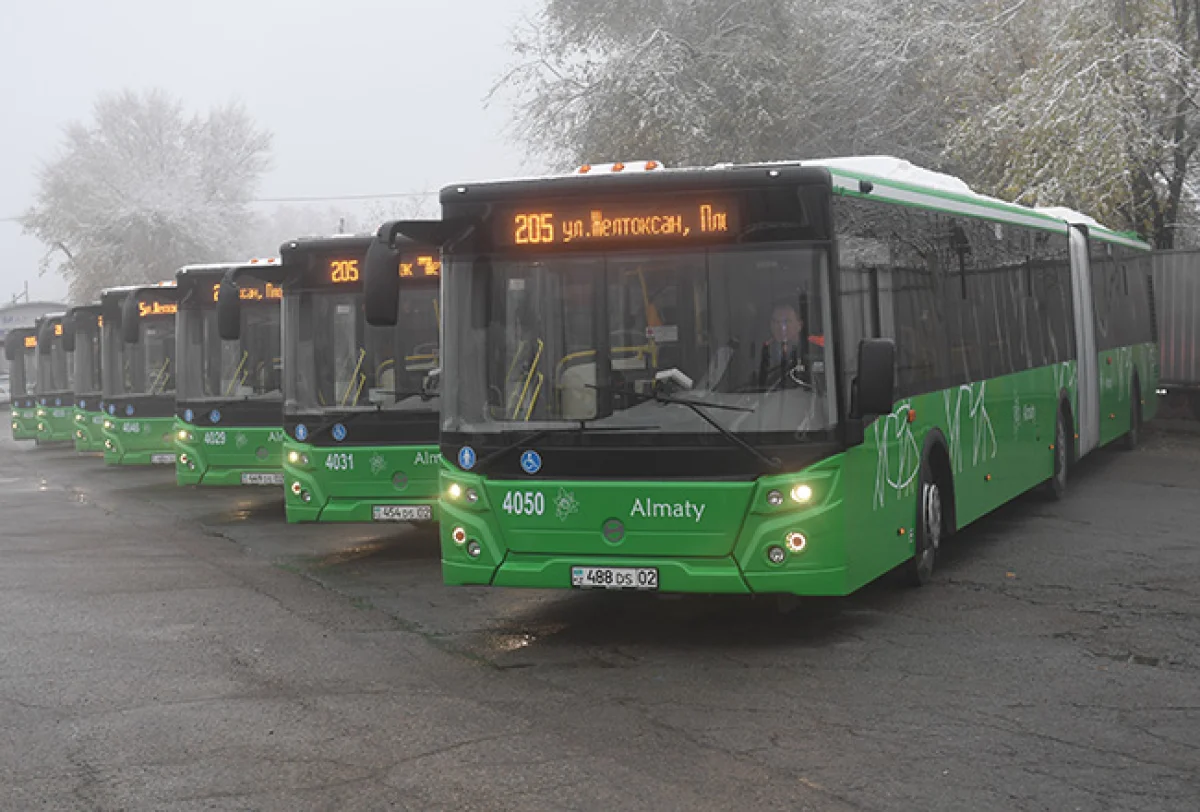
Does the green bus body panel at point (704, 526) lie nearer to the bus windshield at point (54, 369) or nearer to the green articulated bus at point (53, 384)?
the green articulated bus at point (53, 384)

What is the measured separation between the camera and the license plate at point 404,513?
46.9ft

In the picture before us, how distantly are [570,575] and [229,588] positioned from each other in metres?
4.32

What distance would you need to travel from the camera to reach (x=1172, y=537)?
14102 millimetres

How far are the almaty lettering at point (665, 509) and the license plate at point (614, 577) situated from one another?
1.02 feet

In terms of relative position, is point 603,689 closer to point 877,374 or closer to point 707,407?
point 707,407

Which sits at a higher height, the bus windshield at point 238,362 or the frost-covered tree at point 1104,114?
the frost-covered tree at point 1104,114

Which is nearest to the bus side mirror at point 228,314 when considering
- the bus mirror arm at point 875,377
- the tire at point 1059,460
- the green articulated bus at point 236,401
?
the green articulated bus at point 236,401

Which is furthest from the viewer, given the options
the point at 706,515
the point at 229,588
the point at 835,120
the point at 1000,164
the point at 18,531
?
the point at 835,120

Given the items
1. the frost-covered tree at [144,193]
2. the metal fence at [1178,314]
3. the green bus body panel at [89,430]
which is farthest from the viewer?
the frost-covered tree at [144,193]

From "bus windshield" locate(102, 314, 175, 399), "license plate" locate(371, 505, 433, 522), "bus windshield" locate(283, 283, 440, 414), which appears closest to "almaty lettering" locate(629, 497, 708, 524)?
"license plate" locate(371, 505, 433, 522)

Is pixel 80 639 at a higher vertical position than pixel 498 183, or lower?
lower

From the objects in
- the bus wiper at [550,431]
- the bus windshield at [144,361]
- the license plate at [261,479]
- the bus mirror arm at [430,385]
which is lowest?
the license plate at [261,479]

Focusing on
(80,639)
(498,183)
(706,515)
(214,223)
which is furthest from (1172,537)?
(214,223)

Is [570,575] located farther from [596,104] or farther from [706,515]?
[596,104]
